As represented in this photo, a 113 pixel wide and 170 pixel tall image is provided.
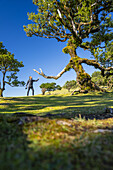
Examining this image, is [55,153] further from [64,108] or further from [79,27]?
[79,27]

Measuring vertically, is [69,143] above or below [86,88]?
below

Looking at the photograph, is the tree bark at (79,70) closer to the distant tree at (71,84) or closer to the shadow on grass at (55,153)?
the shadow on grass at (55,153)

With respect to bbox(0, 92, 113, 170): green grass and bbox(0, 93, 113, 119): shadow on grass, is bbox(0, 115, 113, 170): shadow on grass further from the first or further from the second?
bbox(0, 93, 113, 119): shadow on grass

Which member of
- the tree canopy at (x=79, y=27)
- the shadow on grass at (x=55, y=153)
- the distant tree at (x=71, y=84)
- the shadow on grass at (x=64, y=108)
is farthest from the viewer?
the distant tree at (x=71, y=84)

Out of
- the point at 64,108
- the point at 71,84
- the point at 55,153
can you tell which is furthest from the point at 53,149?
the point at 71,84

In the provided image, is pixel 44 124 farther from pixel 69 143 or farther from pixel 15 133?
pixel 69 143

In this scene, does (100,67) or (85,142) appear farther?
(100,67)

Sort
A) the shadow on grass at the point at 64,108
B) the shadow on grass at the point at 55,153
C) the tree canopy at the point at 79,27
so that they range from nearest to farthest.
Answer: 1. the shadow on grass at the point at 55,153
2. the shadow on grass at the point at 64,108
3. the tree canopy at the point at 79,27

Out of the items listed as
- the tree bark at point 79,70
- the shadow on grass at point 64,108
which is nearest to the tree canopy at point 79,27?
the tree bark at point 79,70

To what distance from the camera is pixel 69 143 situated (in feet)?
10.1

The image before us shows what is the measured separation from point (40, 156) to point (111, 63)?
26.6 metres

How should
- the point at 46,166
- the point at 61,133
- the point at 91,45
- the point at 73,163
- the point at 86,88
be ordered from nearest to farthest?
the point at 46,166 → the point at 73,163 → the point at 61,133 → the point at 86,88 → the point at 91,45

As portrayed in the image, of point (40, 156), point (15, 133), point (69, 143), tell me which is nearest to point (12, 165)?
point (40, 156)

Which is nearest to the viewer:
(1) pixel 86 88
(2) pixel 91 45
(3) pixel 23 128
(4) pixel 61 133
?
(4) pixel 61 133
